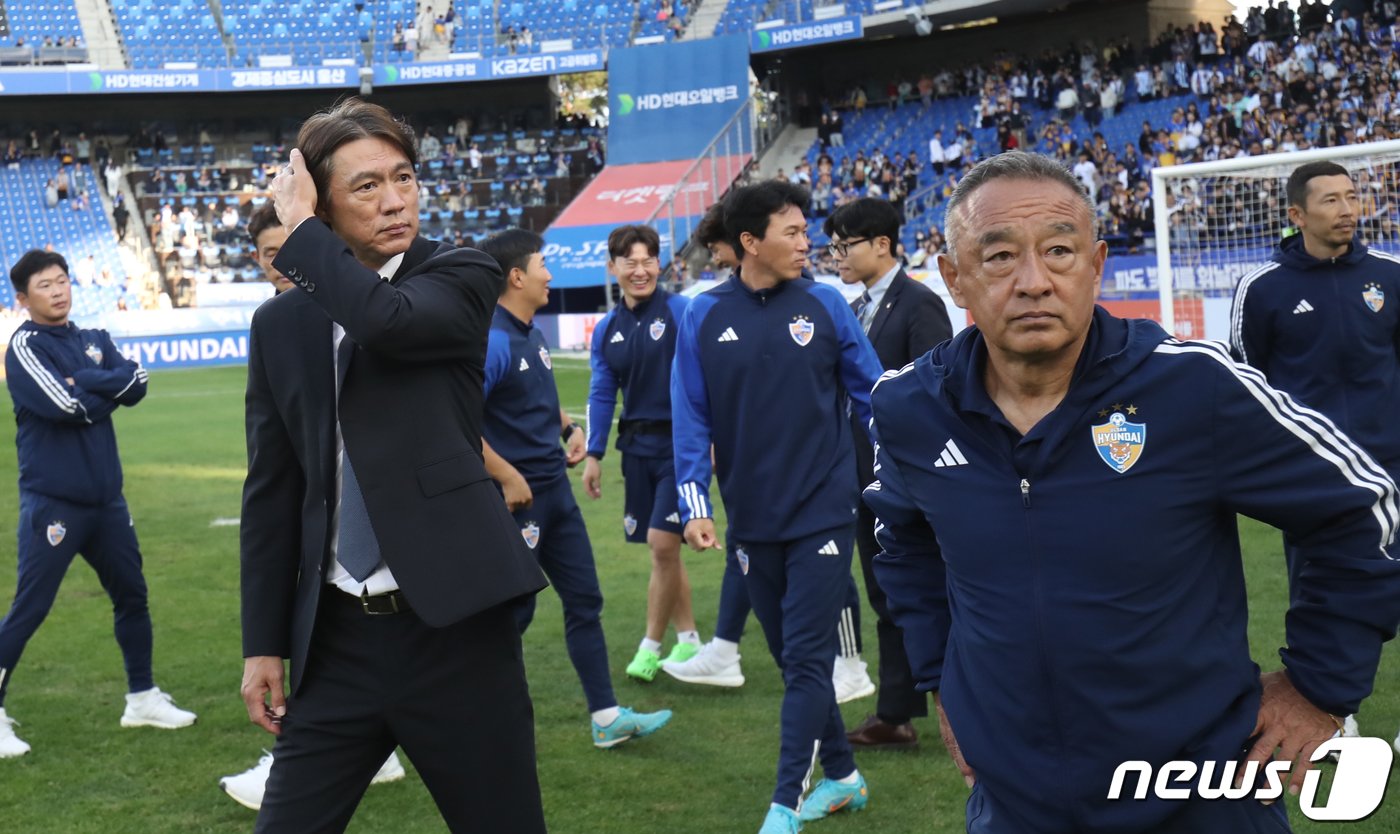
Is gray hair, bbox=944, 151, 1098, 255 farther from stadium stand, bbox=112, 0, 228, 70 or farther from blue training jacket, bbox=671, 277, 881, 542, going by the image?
stadium stand, bbox=112, 0, 228, 70

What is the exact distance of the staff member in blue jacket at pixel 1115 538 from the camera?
2.29 m

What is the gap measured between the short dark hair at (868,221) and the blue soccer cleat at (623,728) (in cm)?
228

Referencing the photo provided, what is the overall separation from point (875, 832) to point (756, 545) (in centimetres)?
110

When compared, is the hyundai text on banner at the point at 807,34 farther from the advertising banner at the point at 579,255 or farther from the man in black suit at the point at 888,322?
the man in black suit at the point at 888,322

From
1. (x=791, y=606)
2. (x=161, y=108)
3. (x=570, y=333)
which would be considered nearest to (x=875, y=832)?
(x=791, y=606)

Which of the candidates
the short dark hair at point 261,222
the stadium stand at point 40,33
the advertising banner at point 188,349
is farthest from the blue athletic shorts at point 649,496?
the stadium stand at point 40,33

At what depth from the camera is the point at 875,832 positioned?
4.96 metres

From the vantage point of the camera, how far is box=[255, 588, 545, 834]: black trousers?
9.98ft

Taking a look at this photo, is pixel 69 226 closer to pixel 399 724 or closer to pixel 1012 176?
pixel 399 724

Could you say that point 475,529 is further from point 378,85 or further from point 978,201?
point 378,85

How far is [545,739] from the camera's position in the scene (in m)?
6.30

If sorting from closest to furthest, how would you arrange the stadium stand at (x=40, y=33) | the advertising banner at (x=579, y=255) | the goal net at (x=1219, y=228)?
the goal net at (x=1219, y=228), the advertising banner at (x=579, y=255), the stadium stand at (x=40, y=33)

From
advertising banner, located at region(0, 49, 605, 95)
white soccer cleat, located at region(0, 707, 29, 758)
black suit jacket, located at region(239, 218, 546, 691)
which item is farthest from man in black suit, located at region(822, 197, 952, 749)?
advertising banner, located at region(0, 49, 605, 95)

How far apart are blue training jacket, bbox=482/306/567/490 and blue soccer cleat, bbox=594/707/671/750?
1083mm
